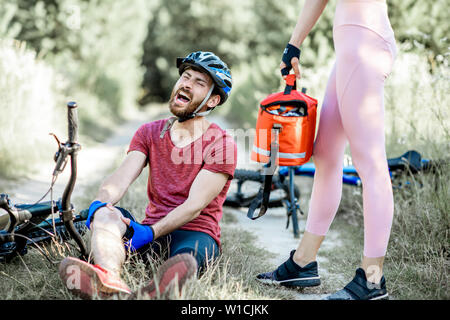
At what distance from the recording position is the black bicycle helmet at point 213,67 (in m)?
2.98

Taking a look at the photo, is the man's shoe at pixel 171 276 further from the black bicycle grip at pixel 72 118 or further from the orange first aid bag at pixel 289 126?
the orange first aid bag at pixel 289 126

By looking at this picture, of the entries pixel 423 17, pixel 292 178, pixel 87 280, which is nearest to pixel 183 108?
pixel 87 280

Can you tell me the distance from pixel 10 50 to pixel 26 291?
465 centimetres

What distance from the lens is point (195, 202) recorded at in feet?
8.96

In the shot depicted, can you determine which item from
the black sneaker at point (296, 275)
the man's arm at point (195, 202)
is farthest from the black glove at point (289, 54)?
the black sneaker at point (296, 275)

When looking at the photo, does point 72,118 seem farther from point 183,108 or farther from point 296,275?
point 296,275

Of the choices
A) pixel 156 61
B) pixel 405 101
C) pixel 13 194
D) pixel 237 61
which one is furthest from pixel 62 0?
pixel 156 61

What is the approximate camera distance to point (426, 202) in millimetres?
3695

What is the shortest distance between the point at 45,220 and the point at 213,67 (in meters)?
1.36

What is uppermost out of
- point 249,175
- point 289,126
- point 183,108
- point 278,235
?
point 183,108

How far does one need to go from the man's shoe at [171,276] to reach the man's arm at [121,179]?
661mm

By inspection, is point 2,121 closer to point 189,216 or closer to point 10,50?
point 10,50

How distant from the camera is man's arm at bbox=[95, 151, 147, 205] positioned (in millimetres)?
2758

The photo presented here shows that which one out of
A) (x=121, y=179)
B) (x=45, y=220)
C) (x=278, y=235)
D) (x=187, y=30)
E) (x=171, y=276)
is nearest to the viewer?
(x=171, y=276)
